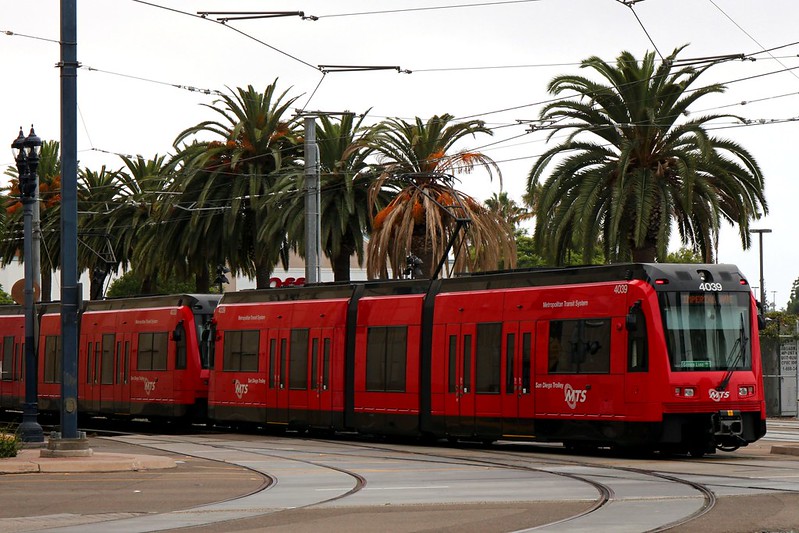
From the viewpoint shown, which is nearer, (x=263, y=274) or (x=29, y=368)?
(x=29, y=368)

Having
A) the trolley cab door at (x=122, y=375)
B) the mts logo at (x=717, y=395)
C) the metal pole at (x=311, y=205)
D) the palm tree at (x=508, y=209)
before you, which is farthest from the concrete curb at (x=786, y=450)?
the palm tree at (x=508, y=209)

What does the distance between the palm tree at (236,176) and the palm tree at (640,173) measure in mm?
10841

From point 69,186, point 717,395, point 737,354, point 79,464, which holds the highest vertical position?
point 69,186

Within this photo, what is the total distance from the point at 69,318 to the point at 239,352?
10269mm

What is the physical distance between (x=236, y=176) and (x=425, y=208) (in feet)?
23.3

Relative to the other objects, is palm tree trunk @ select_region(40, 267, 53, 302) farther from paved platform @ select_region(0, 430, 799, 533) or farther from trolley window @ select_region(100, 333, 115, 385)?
paved platform @ select_region(0, 430, 799, 533)

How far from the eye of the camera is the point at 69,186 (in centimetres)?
2172

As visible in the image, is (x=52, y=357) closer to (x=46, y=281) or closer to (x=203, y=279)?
(x=203, y=279)

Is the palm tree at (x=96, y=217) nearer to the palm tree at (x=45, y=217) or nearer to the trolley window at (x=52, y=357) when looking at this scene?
the palm tree at (x=45, y=217)

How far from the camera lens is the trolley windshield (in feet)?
73.5

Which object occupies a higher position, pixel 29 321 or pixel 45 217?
pixel 45 217

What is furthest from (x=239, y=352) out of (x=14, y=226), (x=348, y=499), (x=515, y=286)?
(x=14, y=226)

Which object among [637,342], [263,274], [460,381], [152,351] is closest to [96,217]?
[263,274]

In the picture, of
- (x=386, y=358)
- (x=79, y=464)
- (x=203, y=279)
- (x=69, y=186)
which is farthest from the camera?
(x=203, y=279)
